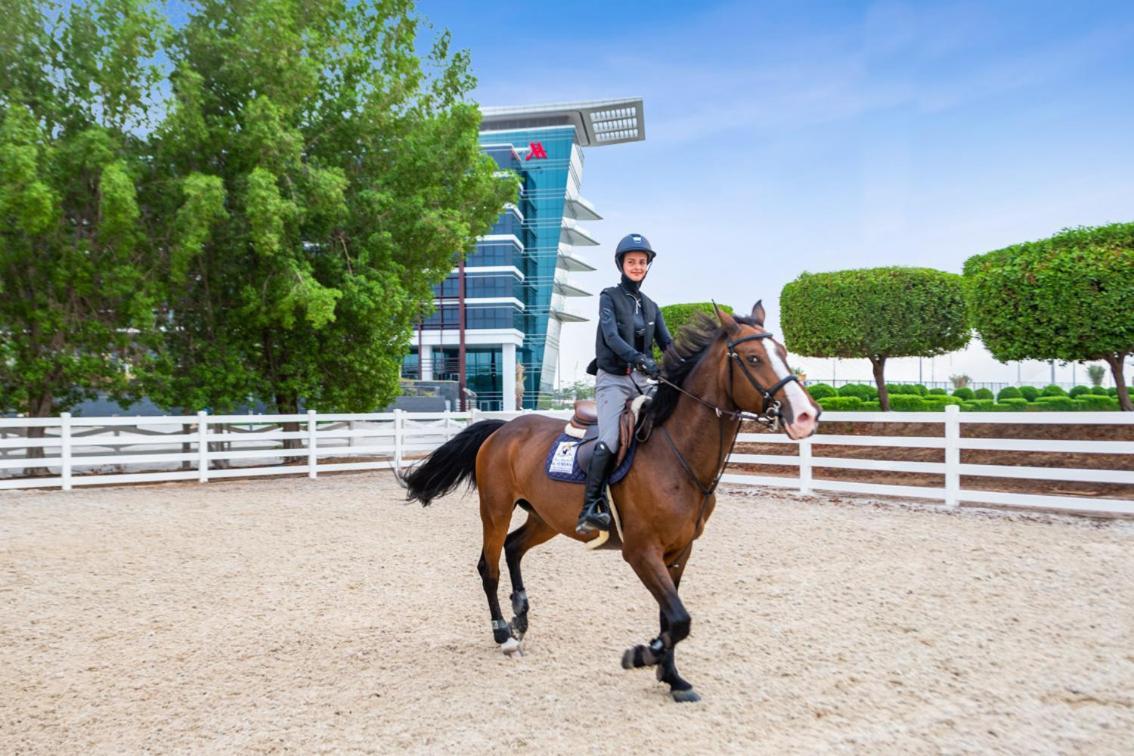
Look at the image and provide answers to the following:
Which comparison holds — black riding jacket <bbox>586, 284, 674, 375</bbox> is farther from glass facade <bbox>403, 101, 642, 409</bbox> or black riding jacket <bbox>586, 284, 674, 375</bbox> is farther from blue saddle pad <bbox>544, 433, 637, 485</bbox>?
glass facade <bbox>403, 101, 642, 409</bbox>

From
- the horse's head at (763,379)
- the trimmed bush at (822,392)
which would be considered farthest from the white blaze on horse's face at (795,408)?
the trimmed bush at (822,392)

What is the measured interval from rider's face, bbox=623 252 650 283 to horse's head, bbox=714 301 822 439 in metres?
0.71

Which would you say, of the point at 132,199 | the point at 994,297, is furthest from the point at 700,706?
the point at 132,199

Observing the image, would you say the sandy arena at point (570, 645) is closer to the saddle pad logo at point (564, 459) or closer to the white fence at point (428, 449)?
the white fence at point (428, 449)

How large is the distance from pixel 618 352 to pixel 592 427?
0.61 m

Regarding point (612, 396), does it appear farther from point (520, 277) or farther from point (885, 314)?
point (520, 277)

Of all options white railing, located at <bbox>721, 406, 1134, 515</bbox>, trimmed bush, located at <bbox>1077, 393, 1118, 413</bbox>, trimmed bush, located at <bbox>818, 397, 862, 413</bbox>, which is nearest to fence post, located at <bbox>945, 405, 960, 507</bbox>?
white railing, located at <bbox>721, 406, 1134, 515</bbox>

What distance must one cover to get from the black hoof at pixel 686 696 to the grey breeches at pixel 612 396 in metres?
1.40

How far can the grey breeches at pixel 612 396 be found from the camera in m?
4.63

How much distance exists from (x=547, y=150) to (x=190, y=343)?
5189cm

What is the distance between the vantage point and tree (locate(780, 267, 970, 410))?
21.5m

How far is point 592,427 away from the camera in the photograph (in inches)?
194

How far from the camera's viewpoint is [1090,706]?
3980mm

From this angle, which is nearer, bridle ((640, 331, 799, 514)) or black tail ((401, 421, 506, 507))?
bridle ((640, 331, 799, 514))
